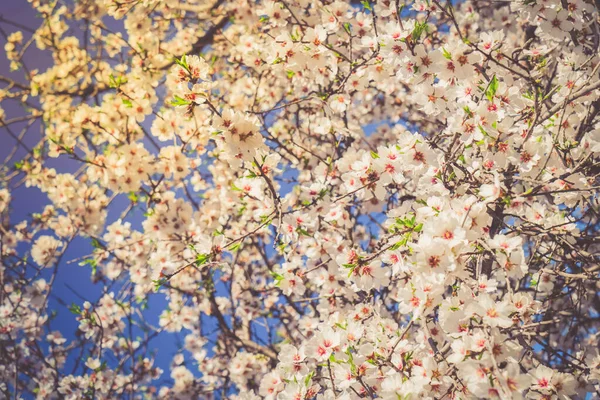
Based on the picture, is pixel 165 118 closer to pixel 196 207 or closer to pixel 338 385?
pixel 196 207

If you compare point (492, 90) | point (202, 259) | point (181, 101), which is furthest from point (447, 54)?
point (202, 259)

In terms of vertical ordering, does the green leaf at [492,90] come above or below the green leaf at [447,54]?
below

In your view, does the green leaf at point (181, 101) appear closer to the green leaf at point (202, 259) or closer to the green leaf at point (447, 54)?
the green leaf at point (202, 259)

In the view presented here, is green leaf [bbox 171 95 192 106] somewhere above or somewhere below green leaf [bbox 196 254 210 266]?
above

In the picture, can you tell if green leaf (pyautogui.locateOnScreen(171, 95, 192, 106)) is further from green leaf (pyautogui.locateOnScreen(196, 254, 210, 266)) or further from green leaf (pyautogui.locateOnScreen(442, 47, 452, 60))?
green leaf (pyautogui.locateOnScreen(442, 47, 452, 60))

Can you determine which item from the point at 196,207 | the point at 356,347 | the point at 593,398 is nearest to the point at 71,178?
the point at 196,207

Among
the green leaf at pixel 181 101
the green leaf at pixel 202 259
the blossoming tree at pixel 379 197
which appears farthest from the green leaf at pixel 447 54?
the green leaf at pixel 202 259

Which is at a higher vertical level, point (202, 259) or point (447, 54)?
point (447, 54)

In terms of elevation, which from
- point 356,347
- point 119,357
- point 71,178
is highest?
point 71,178

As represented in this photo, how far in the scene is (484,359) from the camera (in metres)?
1.36

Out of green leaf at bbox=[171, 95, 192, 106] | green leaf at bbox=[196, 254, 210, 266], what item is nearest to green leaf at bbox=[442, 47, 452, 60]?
green leaf at bbox=[171, 95, 192, 106]

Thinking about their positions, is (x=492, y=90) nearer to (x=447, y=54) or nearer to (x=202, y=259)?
(x=447, y=54)

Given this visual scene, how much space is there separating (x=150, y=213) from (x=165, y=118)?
78cm

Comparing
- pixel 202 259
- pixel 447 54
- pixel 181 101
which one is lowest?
pixel 202 259
